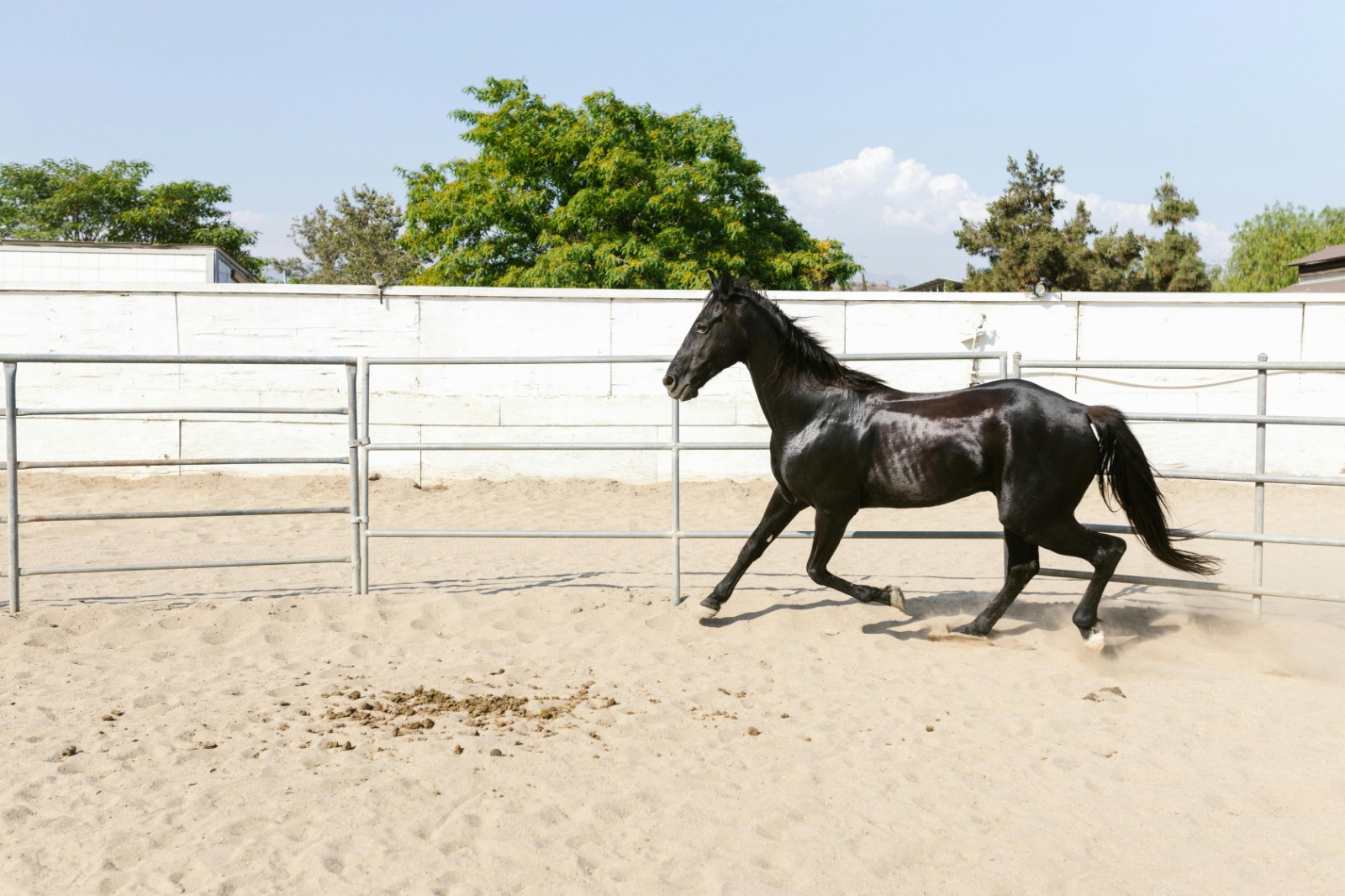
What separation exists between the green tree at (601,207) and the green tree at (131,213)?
13.4 m

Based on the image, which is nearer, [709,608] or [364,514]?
[709,608]

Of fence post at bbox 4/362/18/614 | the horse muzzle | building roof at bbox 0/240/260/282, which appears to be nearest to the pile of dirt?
the horse muzzle

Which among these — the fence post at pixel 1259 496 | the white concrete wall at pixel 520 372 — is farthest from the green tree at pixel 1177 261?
the fence post at pixel 1259 496

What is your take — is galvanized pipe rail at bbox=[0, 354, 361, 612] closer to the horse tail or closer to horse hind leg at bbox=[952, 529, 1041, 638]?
horse hind leg at bbox=[952, 529, 1041, 638]

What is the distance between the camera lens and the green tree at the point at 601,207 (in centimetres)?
1844

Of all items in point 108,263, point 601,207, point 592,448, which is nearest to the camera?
point 592,448

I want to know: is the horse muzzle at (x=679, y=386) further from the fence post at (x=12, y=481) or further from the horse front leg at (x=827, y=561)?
the fence post at (x=12, y=481)

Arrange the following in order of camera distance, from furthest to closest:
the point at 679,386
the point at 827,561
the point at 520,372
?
the point at 520,372
the point at 827,561
the point at 679,386

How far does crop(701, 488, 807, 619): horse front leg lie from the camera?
16.4ft

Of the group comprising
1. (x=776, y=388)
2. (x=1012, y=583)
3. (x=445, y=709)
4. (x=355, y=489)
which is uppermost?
(x=776, y=388)

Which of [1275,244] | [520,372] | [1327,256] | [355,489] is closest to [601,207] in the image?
[520,372]

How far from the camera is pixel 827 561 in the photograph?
192 inches

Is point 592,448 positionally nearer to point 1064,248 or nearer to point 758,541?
point 758,541

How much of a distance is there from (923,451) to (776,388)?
30.6 inches
